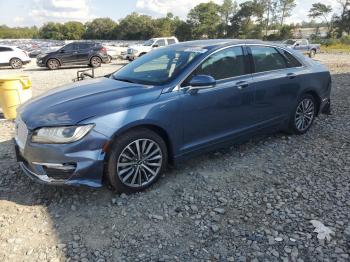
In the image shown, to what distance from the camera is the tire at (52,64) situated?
64.7 ft

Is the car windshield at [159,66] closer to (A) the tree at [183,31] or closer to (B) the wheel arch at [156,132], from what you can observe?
(B) the wheel arch at [156,132]

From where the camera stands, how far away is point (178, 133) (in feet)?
13.0

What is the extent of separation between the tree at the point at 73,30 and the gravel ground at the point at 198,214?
97467 mm

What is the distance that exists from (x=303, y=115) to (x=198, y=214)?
9.93 feet

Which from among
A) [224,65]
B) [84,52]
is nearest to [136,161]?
[224,65]

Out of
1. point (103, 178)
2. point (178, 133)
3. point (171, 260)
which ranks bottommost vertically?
point (171, 260)

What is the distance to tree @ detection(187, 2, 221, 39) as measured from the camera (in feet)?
269

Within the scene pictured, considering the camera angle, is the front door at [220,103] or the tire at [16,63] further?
the tire at [16,63]

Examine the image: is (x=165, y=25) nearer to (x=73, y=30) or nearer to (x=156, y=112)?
(x=73, y=30)

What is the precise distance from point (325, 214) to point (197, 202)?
4.24ft

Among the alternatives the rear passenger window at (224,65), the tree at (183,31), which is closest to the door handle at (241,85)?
the rear passenger window at (224,65)

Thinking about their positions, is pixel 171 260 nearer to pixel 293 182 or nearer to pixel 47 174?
pixel 47 174

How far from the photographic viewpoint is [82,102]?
12.0 feet

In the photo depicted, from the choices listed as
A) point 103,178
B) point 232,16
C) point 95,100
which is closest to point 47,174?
point 103,178
